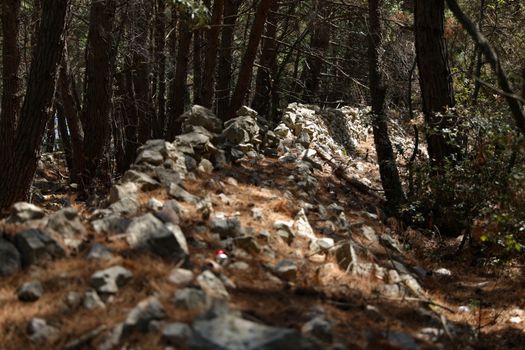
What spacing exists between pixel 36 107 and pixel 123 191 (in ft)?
7.29

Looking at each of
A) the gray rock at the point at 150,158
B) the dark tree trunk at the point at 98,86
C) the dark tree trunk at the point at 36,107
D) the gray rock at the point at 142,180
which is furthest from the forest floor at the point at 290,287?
the dark tree trunk at the point at 98,86

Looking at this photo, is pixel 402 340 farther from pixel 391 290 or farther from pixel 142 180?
pixel 142 180

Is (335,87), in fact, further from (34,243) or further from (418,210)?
(34,243)

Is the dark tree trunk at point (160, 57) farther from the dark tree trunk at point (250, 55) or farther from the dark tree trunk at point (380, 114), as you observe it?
the dark tree trunk at point (380, 114)

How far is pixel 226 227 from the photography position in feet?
17.0

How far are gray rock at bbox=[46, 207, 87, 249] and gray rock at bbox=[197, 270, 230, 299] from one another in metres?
1.05

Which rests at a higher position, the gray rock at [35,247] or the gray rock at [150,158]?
the gray rock at [150,158]

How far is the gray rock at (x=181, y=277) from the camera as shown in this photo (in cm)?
394

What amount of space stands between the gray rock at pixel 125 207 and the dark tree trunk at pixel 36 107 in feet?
7.71

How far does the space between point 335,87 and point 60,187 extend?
8210 millimetres

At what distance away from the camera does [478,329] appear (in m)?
5.13

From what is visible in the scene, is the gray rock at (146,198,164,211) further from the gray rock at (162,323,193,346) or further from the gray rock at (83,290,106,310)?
the gray rock at (162,323,193,346)

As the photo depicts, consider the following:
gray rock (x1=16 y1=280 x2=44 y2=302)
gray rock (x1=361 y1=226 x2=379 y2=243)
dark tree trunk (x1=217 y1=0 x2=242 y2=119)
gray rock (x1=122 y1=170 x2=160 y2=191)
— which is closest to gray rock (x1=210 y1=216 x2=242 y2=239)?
gray rock (x1=122 y1=170 x2=160 y2=191)

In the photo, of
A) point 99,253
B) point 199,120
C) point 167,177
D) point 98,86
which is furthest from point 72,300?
point 98,86
